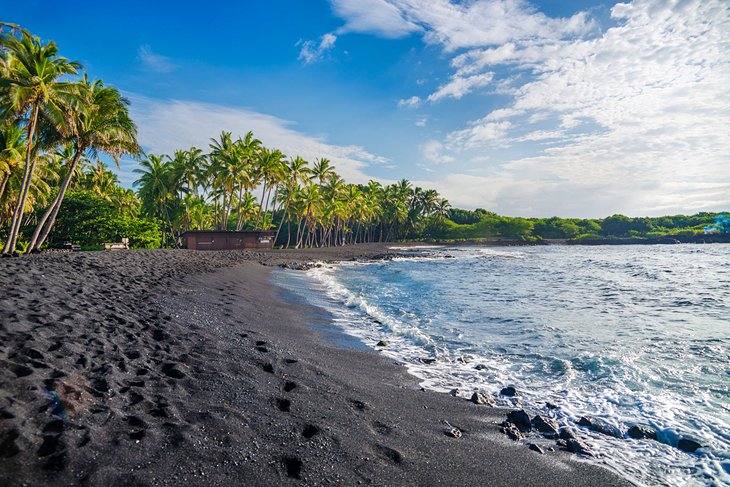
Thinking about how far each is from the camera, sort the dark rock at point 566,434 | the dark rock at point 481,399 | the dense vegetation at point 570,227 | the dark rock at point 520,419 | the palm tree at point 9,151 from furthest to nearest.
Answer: the dense vegetation at point 570,227 < the palm tree at point 9,151 < the dark rock at point 481,399 < the dark rock at point 520,419 < the dark rock at point 566,434

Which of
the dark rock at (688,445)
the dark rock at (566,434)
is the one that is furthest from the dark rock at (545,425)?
the dark rock at (688,445)

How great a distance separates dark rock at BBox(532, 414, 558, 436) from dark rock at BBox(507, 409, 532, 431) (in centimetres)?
8

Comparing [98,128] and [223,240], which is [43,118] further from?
[223,240]

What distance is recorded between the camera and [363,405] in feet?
14.5

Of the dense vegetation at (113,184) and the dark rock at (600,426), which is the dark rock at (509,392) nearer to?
the dark rock at (600,426)

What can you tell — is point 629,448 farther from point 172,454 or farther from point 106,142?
point 106,142

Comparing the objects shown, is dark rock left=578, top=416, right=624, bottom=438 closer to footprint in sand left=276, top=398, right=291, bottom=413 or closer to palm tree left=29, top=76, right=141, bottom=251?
footprint in sand left=276, top=398, right=291, bottom=413

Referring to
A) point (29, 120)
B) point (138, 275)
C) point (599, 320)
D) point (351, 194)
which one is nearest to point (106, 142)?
point (29, 120)

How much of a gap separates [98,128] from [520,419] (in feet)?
84.6

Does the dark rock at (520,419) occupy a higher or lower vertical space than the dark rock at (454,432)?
lower

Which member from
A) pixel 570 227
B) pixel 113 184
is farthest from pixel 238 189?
pixel 570 227

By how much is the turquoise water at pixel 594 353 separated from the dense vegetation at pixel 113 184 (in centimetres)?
1637

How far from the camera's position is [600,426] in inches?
173

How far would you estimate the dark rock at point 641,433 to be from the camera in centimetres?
419
